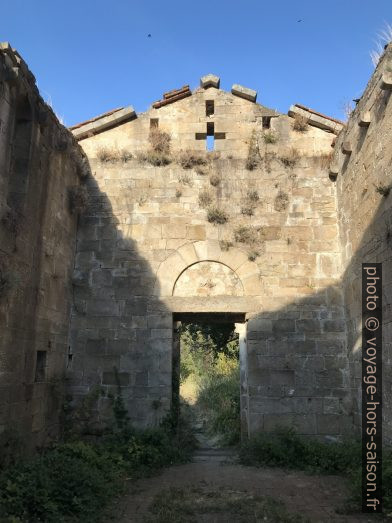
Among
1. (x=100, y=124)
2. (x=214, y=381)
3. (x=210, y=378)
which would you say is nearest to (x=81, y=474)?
(x=100, y=124)

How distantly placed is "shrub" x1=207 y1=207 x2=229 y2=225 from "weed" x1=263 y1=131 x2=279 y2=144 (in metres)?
1.93

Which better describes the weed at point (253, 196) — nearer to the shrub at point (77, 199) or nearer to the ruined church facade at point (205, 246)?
the ruined church facade at point (205, 246)

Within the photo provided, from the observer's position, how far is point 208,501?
513cm

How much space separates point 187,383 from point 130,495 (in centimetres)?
1407

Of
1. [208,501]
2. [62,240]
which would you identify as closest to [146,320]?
[62,240]

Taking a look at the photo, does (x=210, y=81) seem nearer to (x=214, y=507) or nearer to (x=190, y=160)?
(x=190, y=160)

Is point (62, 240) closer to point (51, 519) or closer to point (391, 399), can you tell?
point (51, 519)

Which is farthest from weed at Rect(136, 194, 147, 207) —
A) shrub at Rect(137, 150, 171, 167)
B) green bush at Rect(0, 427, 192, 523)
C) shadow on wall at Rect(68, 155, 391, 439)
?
green bush at Rect(0, 427, 192, 523)

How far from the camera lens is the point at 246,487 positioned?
5.70 m

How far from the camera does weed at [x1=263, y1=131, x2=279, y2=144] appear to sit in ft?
29.5

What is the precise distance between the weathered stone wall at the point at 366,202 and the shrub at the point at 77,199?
5.02 metres

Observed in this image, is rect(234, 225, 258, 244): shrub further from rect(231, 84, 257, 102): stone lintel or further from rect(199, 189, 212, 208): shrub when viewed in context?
rect(231, 84, 257, 102): stone lintel

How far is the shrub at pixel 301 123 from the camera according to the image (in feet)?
29.5

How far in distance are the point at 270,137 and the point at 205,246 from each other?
2813 millimetres
